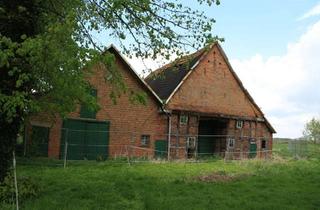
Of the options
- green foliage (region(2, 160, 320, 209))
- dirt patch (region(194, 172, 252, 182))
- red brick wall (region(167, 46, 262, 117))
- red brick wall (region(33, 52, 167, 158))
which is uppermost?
red brick wall (region(167, 46, 262, 117))

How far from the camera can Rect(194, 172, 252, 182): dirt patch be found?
58.3 feet

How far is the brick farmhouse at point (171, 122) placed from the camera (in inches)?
Answer: 1015

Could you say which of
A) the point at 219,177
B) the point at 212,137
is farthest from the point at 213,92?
the point at 219,177

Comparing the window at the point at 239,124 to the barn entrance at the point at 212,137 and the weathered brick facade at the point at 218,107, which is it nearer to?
the weathered brick facade at the point at 218,107

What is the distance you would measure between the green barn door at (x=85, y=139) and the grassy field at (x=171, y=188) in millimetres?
3870

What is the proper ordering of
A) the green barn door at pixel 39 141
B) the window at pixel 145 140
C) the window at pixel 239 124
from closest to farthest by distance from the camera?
the green barn door at pixel 39 141, the window at pixel 145 140, the window at pixel 239 124

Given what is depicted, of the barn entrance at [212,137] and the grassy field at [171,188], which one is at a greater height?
the barn entrance at [212,137]

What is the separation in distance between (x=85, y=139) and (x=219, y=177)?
10.1m

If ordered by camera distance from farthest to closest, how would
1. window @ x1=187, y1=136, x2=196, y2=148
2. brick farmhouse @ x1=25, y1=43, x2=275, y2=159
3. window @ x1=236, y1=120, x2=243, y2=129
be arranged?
1. window @ x1=236, y1=120, x2=243, y2=129
2. window @ x1=187, y1=136, x2=196, y2=148
3. brick farmhouse @ x1=25, y1=43, x2=275, y2=159

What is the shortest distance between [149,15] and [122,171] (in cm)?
844

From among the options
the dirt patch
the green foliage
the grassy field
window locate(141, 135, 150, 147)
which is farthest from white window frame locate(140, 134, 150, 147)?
the dirt patch

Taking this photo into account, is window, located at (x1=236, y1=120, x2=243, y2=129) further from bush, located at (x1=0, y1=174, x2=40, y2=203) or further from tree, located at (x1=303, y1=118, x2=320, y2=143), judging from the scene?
tree, located at (x1=303, y1=118, x2=320, y2=143)

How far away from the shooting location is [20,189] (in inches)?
497

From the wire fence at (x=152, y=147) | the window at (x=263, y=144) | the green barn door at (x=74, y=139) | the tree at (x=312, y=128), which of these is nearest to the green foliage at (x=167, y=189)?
the wire fence at (x=152, y=147)
